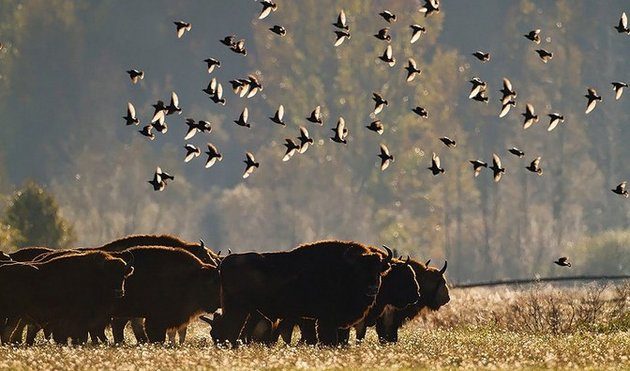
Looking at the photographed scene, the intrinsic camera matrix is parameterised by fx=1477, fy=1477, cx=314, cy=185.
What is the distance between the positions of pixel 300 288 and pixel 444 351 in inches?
127

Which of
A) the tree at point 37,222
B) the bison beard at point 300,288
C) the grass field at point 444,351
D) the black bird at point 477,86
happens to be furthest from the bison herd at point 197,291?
the tree at point 37,222

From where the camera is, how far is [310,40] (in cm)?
9756

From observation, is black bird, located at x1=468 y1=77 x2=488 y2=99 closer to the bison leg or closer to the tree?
the bison leg

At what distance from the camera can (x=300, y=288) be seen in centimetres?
2575

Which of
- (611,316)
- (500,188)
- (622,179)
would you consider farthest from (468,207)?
(611,316)

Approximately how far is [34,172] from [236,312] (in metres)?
95.1

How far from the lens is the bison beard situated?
25.7 m

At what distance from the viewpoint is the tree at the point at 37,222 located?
50500 mm

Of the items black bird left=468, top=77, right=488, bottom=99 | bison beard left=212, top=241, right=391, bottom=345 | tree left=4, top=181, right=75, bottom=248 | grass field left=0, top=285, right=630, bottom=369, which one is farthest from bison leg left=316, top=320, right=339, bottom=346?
tree left=4, top=181, right=75, bottom=248

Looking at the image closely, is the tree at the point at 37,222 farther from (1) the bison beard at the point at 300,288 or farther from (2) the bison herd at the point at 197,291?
(1) the bison beard at the point at 300,288

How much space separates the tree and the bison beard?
2543 centimetres

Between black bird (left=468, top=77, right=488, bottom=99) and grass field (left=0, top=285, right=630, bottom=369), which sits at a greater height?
black bird (left=468, top=77, right=488, bottom=99)

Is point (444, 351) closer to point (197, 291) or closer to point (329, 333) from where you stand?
point (329, 333)

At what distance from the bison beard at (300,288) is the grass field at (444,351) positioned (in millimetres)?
683
